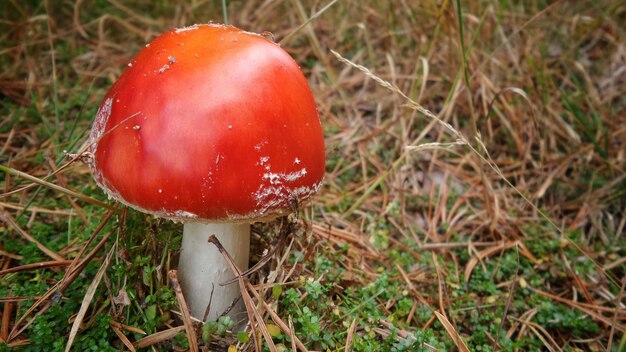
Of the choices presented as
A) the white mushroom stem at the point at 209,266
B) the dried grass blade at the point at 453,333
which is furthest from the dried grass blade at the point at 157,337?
the dried grass blade at the point at 453,333

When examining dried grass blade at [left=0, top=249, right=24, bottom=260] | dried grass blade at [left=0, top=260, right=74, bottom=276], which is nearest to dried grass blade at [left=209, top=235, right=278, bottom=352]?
dried grass blade at [left=0, top=260, right=74, bottom=276]

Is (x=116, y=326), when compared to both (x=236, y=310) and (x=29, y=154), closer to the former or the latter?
(x=236, y=310)

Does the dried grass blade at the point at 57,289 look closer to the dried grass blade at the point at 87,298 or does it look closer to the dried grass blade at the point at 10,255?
the dried grass blade at the point at 87,298

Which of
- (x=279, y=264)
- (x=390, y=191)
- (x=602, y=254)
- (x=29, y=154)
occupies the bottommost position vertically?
(x=602, y=254)

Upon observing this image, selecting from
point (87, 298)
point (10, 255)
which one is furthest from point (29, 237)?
point (87, 298)

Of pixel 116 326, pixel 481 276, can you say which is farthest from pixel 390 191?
pixel 116 326

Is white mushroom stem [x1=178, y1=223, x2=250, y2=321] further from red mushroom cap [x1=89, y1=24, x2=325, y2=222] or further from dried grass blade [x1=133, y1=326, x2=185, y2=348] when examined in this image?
red mushroom cap [x1=89, y1=24, x2=325, y2=222]

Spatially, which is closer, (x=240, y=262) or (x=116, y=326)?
(x=116, y=326)
